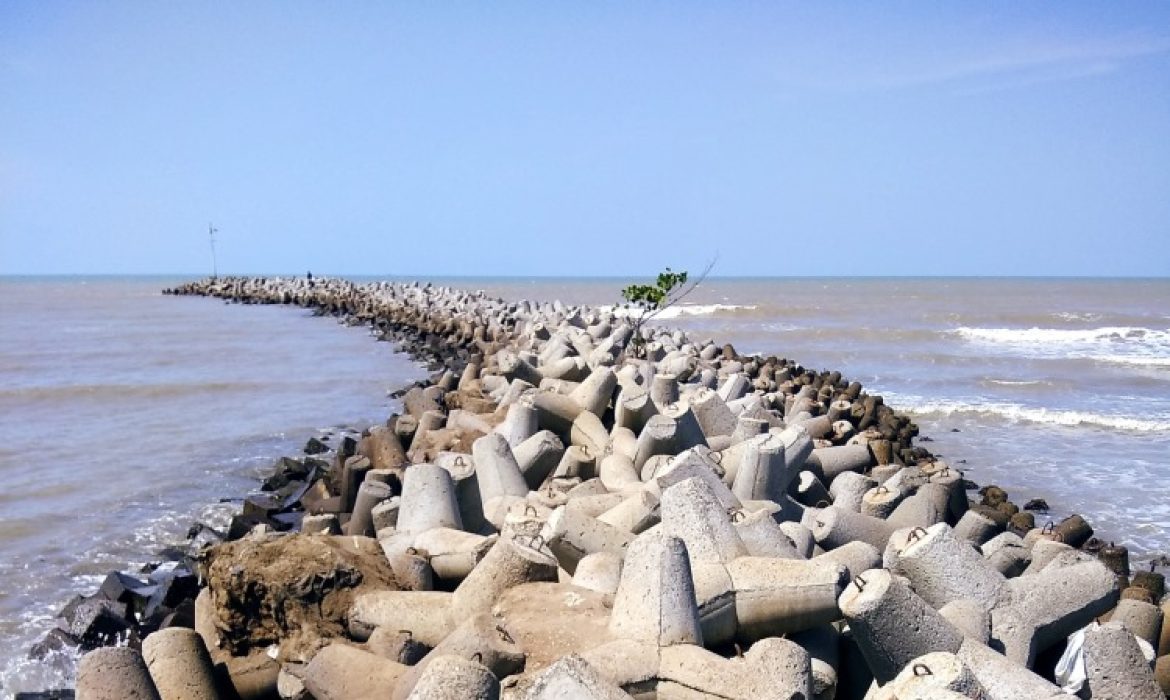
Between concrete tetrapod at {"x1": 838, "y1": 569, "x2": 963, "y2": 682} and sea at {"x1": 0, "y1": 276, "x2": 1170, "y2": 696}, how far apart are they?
13.7ft

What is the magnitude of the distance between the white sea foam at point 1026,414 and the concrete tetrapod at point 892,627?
457 inches

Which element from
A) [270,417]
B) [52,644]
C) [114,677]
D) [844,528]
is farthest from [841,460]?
[270,417]

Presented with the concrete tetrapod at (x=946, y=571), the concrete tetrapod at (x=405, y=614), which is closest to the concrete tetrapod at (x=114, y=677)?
the concrete tetrapod at (x=405, y=614)

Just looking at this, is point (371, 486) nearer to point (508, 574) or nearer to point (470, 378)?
point (508, 574)

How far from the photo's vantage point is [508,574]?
4559 millimetres

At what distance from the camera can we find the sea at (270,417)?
26.8 feet

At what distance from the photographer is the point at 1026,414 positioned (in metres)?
14.8

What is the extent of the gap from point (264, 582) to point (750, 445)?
3095 millimetres

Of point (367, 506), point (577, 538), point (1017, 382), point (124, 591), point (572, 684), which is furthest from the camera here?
point (1017, 382)

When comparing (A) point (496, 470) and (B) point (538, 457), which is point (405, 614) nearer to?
(A) point (496, 470)

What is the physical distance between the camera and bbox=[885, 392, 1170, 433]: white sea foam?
1414 centimetres

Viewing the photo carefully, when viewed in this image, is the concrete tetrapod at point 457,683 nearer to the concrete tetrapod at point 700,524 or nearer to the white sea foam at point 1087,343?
the concrete tetrapod at point 700,524

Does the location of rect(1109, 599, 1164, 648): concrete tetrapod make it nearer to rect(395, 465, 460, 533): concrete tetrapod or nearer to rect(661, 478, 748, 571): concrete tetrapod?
rect(661, 478, 748, 571): concrete tetrapod

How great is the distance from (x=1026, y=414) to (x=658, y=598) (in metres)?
12.8
